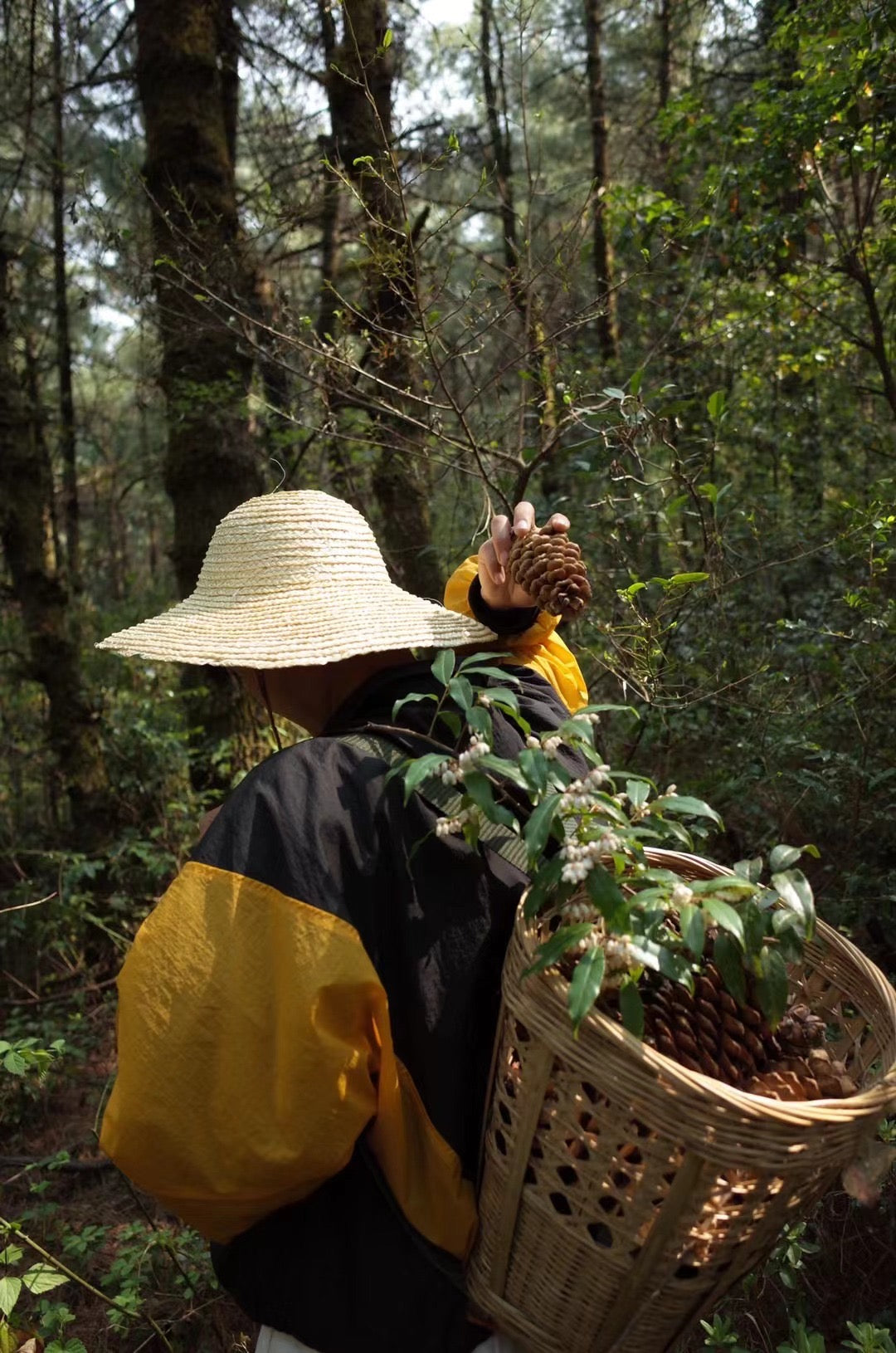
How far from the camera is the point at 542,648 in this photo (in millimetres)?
2098

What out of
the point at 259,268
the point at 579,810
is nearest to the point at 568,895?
the point at 579,810

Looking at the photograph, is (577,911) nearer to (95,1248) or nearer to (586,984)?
(586,984)

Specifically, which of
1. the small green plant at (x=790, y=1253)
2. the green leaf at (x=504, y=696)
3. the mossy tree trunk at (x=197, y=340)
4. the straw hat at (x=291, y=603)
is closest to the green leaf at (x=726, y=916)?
the green leaf at (x=504, y=696)

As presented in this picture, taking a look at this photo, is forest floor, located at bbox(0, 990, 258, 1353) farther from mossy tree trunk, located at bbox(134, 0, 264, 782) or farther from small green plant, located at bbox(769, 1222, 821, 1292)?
mossy tree trunk, located at bbox(134, 0, 264, 782)

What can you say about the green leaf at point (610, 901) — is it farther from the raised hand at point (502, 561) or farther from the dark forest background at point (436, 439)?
the dark forest background at point (436, 439)

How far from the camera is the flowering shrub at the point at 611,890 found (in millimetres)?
1148

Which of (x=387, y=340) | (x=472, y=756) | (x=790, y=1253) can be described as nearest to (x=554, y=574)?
(x=472, y=756)

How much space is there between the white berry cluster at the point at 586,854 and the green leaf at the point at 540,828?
0.03m

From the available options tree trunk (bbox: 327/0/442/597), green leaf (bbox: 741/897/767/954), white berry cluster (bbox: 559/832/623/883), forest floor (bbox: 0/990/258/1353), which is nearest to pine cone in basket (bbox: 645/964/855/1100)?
green leaf (bbox: 741/897/767/954)

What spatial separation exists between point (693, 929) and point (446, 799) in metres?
0.42

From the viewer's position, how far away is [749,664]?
12.5ft

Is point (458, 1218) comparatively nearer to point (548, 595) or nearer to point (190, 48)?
point (548, 595)

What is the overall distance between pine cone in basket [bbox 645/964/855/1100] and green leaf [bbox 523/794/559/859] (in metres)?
0.29

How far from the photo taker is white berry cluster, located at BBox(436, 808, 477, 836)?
4.31 feet
